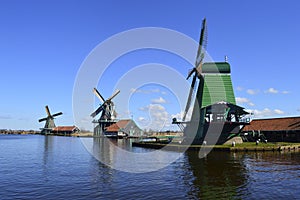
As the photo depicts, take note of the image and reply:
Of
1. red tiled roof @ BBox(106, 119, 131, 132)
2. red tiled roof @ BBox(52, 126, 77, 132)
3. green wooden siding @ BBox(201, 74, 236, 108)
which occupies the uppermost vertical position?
green wooden siding @ BBox(201, 74, 236, 108)

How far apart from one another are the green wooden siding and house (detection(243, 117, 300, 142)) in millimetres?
11545

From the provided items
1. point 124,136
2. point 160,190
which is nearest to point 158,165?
point 160,190

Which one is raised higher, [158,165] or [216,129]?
[216,129]

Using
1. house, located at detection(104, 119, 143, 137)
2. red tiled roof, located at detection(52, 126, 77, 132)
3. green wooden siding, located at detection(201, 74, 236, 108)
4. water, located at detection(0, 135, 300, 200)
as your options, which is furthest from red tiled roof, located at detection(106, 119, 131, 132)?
water, located at detection(0, 135, 300, 200)

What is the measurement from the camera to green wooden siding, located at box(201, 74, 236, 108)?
4471 centimetres

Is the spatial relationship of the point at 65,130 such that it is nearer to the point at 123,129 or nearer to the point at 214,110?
the point at 123,129

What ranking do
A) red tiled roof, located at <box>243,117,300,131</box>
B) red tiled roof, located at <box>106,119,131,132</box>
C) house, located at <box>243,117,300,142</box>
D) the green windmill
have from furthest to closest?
red tiled roof, located at <box>106,119,131,132</box> → red tiled roof, located at <box>243,117,300,131</box> → house, located at <box>243,117,300,142</box> → the green windmill

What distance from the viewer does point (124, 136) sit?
320 ft

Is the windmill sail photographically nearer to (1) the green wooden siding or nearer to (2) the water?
(1) the green wooden siding

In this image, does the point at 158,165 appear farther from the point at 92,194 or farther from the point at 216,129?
the point at 216,129

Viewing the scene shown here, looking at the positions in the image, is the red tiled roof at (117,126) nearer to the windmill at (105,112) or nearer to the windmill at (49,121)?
the windmill at (105,112)

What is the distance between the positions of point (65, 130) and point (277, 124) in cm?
10859

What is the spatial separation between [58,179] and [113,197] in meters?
6.98

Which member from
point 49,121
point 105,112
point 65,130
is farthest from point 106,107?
point 49,121
